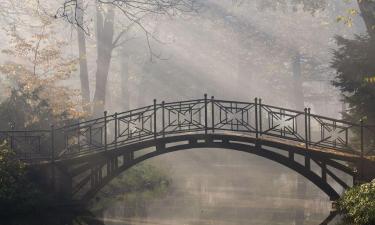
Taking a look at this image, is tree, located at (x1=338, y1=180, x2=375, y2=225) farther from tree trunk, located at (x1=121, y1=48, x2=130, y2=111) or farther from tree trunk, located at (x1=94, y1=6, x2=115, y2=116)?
tree trunk, located at (x1=121, y1=48, x2=130, y2=111)

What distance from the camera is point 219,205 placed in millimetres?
20922

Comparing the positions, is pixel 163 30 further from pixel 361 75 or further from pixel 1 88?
pixel 361 75

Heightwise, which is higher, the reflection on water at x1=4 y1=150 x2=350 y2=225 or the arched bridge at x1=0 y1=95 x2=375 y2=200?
the arched bridge at x1=0 y1=95 x2=375 y2=200

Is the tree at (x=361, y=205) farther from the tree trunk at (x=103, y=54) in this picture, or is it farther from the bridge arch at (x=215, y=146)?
the tree trunk at (x=103, y=54)

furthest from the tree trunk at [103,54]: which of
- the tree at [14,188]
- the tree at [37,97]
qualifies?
the tree at [14,188]

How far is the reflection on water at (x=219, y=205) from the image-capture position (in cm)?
1794

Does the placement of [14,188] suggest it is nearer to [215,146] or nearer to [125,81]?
[215,146]

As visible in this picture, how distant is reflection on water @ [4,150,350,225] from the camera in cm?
1794

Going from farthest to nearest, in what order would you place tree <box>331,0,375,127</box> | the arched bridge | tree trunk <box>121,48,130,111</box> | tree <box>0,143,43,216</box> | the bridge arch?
tree trunk <box>121,48,130,111</box> → tree <box>331,0,375,127</box> → the bridge arch → the arched bridge → tree <box>0,143,43,216</box>

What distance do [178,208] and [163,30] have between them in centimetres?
3268

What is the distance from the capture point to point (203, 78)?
51.4m

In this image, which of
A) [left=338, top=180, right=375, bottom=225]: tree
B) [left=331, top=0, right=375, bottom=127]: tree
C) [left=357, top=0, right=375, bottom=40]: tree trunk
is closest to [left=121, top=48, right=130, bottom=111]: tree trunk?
[left=357, top=0, right=375, bottom=40]: tree trunk

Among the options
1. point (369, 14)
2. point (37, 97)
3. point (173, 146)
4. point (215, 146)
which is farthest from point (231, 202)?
point (37, 97)

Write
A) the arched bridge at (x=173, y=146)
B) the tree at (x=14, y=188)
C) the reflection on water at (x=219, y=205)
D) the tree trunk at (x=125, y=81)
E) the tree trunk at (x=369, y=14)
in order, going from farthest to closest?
the tree trunk at (x=125, y=81) → the tree trunk at (x=369, y=14) → the arched bridge at (x=173, y=146) → the reflection on water at (x=219, y=205) → the tree at (x=14, y=188)
